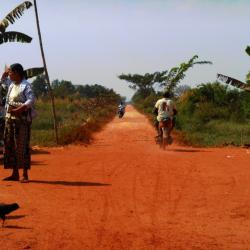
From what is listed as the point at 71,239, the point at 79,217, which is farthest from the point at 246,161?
the point at 71,239

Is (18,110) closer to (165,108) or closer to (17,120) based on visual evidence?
(17,120)

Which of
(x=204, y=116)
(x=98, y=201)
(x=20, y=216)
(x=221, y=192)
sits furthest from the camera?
(x=204, y=116)

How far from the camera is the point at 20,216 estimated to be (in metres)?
6.69

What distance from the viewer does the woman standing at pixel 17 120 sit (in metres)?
9.19

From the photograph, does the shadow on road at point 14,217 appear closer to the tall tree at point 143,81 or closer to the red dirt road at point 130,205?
the red dirt road at point 130,205

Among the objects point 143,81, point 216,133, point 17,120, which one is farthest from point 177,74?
point 143,81

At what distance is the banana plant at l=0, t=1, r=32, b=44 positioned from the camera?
15578 millimetres

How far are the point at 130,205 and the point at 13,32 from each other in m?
9.42

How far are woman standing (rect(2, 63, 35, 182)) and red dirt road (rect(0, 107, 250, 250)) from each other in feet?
1.33

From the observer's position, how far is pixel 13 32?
15.7 meters

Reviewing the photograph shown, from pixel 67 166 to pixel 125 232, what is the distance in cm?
608

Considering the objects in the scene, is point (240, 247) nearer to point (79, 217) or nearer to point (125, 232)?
point (125, 232)

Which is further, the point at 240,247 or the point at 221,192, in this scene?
the point at 221,192

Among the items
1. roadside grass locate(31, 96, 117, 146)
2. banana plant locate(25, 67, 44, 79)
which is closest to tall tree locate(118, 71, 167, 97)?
roadside grass locate(31, 96, 117, 146)
